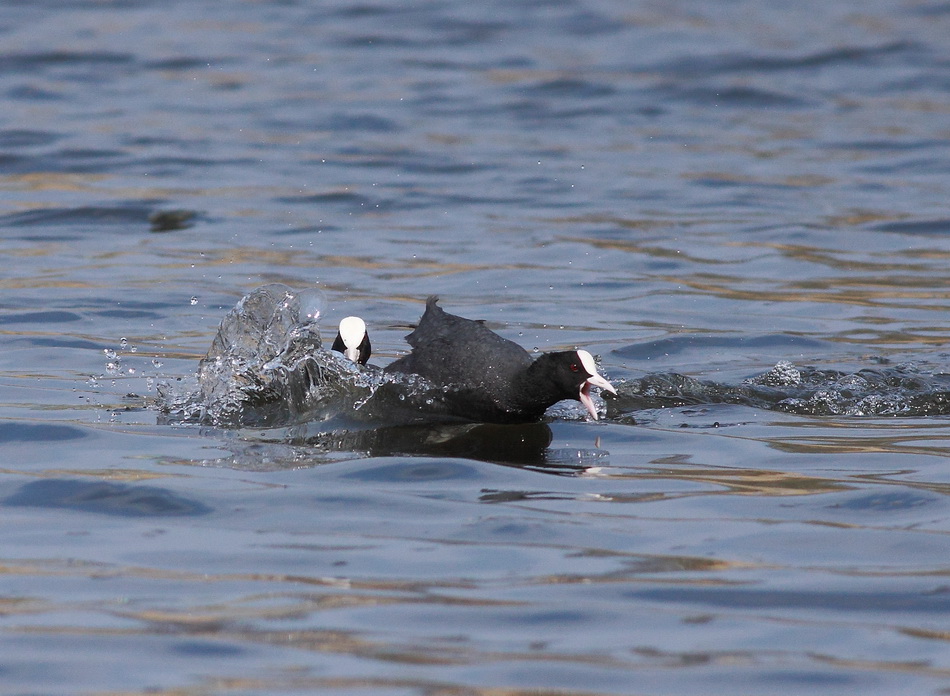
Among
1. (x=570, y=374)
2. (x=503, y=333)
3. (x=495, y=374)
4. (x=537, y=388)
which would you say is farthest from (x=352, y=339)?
(x=503, y=333)

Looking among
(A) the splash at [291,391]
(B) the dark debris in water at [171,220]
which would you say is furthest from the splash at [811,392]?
(B) the dark debris in water at [171,220]

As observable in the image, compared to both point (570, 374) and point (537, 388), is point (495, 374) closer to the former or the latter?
point (537, 388)

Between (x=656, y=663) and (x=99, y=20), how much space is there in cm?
1891

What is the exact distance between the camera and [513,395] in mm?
5914

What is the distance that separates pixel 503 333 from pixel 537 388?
235 cm

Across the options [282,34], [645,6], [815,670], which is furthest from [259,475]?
[645,6]

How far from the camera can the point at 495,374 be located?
19.5ft

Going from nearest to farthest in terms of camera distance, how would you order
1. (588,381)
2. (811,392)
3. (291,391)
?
(588,381)
(291,391)
(811,392)

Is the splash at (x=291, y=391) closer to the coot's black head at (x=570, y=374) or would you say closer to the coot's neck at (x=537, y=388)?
the coot's neck at (x=537, y=388)

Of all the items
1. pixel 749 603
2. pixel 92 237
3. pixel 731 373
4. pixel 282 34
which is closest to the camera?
pixel 749 603

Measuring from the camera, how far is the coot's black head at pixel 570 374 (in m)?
5.75

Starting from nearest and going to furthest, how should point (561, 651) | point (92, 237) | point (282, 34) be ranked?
point (561, 651) < point (92, 237) < point (282, 34)

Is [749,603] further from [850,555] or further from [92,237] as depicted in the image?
[92,237]

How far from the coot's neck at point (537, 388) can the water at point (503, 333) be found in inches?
5.1
